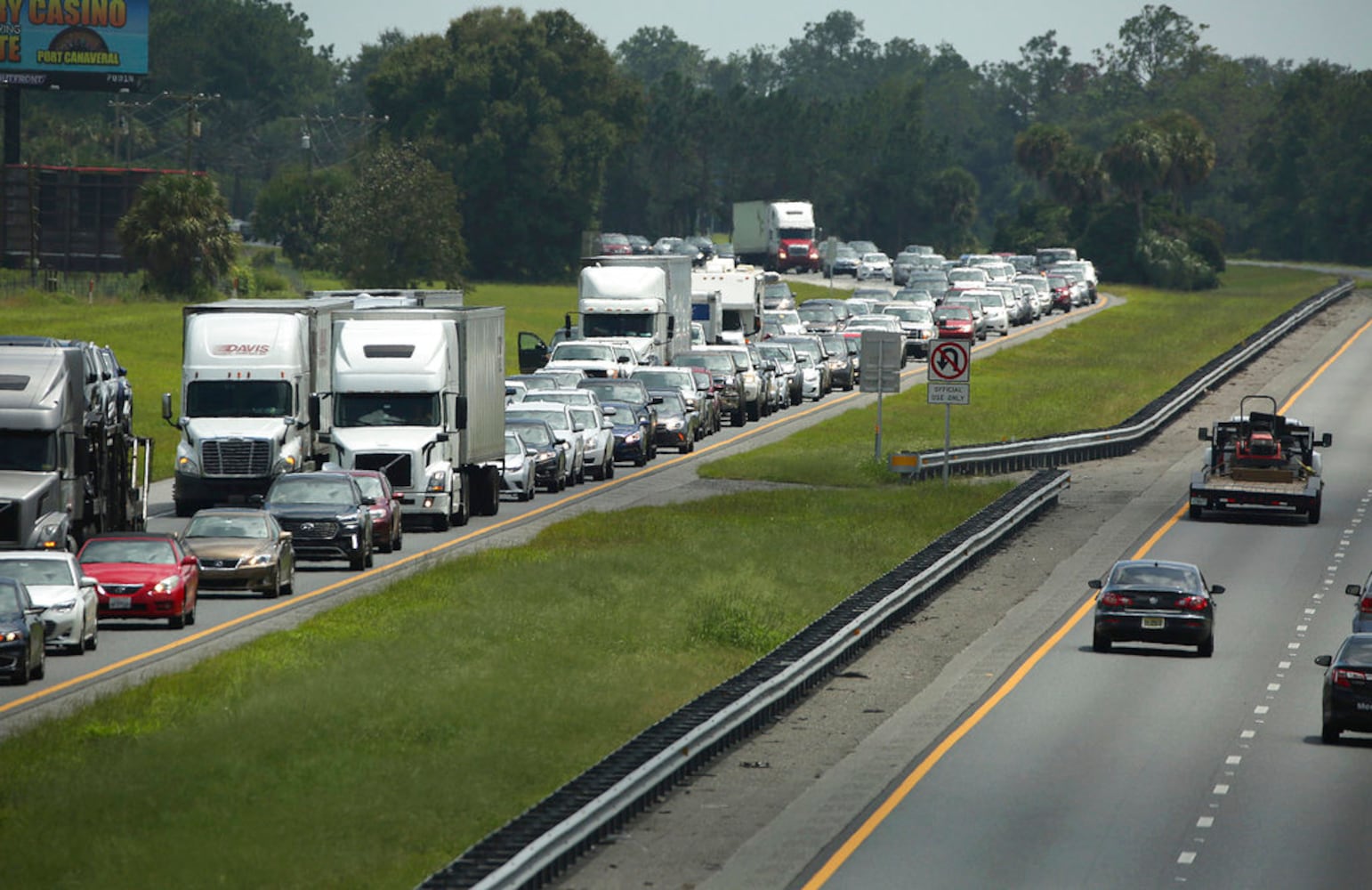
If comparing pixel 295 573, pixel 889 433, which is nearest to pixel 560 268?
pixel 889 433

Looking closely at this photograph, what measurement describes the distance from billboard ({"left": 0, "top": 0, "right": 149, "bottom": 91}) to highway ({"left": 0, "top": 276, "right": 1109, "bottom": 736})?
52973 millimetres

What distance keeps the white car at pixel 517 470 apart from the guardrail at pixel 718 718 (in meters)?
8.69

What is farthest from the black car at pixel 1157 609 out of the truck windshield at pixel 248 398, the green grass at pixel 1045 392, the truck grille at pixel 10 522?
the green grass at pixel 1045 392

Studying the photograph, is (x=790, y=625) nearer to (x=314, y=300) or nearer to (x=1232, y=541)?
(x=1232, y=541)

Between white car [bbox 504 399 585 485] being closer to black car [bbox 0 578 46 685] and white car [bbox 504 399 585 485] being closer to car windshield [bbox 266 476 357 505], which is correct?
car windshield [bbox 266 476 357 505]

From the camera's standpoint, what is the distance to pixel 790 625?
32.6 metres

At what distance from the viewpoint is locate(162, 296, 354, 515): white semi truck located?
43062 mm

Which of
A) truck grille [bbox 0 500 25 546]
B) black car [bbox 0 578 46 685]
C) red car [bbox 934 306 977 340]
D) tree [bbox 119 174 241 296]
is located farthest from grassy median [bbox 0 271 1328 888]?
tree [bbox 119 174 241 296]

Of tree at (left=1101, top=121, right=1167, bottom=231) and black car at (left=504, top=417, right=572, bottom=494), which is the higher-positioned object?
tree at (left=1101, top=121, right=1167, bottom=231)

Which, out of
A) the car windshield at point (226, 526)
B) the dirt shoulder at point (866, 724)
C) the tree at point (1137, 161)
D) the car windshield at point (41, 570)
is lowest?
the dirt shoulder at point (866, 724)

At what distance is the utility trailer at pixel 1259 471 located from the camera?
46219 millimetres

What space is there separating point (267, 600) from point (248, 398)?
31.2ft

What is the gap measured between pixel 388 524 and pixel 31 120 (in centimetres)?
14148

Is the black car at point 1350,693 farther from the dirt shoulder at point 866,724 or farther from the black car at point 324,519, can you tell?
the black car at point 324,519
